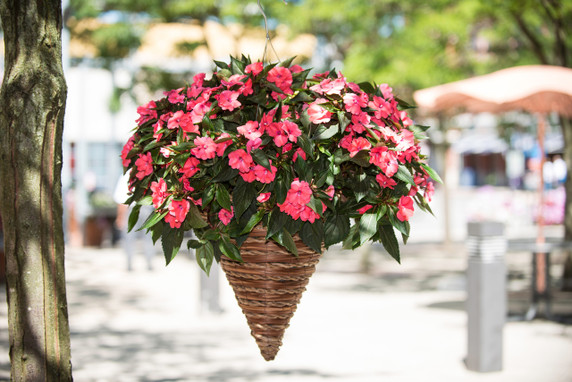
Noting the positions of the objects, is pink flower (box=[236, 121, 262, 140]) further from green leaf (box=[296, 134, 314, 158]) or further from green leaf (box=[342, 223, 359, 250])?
green leaf (box=[342, 223, 359, 250])

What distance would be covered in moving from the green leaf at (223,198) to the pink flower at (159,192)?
0.16 meters

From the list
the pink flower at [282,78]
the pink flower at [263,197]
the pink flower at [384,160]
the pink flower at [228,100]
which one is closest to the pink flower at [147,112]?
the pink flower at [228,100]

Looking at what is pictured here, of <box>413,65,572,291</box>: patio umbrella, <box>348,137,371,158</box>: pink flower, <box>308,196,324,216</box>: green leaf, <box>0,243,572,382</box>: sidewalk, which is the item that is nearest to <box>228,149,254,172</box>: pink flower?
<box>308,196,324,216</box>: green leaf

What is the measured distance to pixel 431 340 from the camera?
7.09m

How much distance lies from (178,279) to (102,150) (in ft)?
94.4

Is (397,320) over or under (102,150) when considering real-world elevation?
under

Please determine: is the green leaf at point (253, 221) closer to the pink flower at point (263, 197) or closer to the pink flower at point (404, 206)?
the pink flower at point (263, 197)

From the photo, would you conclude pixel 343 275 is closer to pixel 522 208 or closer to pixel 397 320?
pixel 397 320

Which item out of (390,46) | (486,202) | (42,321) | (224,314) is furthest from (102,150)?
(42,321)

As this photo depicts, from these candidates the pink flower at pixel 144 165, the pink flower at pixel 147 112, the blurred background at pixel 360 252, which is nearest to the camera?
the pink flower at pixel 144 165

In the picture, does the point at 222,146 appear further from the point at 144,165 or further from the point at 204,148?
the point at 144,165

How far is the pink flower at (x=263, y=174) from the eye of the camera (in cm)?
211

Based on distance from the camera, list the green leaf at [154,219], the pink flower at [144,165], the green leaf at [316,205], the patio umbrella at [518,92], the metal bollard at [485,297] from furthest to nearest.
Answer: the patio umbrella at [518,92]
the metal bollard at [485,297]
the pink flower at [144,165]
the green leaf at [154,219]
the green leaf at [316,205]

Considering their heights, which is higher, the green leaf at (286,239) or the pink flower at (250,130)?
the pink flower at (250,130)
